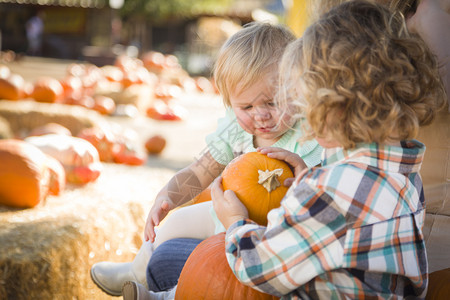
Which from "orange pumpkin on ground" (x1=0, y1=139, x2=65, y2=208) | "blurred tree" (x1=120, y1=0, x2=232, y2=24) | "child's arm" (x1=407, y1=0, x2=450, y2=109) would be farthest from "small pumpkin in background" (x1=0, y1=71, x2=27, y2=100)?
"blurred tree" (x1=120, y1=0, x2=232, y2=24)

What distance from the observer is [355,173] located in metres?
1.47

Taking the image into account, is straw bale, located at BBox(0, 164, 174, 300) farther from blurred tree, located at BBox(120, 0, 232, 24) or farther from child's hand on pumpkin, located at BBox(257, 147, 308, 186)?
blurred tree, located at BBox(120, 0, 232, 24)

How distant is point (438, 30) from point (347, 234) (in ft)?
3.25

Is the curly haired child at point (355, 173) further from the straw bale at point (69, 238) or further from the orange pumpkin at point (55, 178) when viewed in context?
the orange pumpkin at point (55, 178)

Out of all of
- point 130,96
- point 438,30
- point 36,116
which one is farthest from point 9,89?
point 438,30

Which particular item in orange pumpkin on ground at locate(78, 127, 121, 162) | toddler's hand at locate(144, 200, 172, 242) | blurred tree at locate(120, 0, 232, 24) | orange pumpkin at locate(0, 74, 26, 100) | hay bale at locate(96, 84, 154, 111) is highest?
toddler's hand at locate(144, 200, 172, 242)

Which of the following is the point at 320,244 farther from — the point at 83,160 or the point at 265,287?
the point at 83,160

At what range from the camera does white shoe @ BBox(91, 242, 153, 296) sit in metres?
2.51

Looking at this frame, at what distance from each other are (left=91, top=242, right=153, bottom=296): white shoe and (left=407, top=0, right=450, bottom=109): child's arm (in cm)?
153

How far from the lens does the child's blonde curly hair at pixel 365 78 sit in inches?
56.7

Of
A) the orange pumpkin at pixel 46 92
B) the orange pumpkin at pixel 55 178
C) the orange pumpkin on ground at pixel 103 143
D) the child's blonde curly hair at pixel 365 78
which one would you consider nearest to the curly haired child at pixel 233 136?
the child's blonde curly hair at pixel 365 78

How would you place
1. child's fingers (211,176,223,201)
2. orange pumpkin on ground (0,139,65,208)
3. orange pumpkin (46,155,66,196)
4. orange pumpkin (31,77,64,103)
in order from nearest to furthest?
1. child's fingers (211,176,223,201)
2. orange pumpkin on ground (0,139,65,208)
3. orange pumpkin (46,155,66,196)
4. orange pumpkin (31,77,64,103)

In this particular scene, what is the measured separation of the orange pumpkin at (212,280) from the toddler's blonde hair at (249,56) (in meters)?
Answer: 0.66

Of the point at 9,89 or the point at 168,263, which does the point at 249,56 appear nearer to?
the point at 168,263
